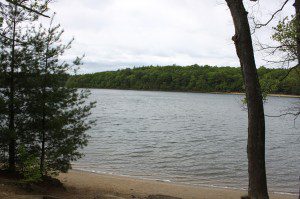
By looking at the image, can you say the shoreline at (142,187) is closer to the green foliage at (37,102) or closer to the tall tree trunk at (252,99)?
the green foliage at (37,102)

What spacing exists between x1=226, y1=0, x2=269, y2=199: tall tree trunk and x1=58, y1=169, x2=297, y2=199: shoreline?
6582 millimetres

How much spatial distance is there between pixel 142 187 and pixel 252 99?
31.3 ft

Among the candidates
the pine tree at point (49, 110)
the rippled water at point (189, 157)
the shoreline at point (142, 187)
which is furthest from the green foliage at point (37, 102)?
the rippled water at point (189, 157)

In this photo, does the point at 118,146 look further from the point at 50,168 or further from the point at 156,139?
the point at 50,168

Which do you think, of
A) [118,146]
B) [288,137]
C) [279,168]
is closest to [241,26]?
[279,168]

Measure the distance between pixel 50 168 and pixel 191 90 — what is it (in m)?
185

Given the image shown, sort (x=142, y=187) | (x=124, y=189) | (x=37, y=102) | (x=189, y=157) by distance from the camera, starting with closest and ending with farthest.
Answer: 1. (x=37, y=102)
2. (x=124, y=189)
3. (x=142, y=187)
4. (x=189, y=157)

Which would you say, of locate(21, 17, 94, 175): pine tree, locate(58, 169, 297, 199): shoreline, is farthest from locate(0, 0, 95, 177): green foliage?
locate(58, 169, 297, 199): shoreline

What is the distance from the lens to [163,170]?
2217 centimetres

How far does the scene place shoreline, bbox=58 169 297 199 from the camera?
15.8 meters

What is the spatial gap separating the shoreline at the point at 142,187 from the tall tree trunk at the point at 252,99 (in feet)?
21.6

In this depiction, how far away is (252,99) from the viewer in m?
9.00

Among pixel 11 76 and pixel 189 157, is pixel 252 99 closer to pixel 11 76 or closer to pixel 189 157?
pixel 11 76

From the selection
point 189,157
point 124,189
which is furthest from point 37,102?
point 189,157
